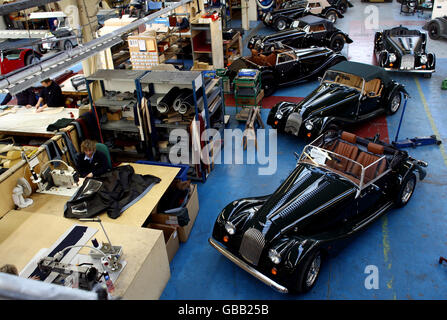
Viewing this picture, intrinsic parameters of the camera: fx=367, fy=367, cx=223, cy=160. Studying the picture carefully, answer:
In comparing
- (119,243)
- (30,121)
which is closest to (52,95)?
(30,121)

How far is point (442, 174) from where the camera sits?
756 centimetres

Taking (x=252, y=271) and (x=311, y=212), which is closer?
(x=252, y=271)

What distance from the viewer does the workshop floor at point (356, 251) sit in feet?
17.5

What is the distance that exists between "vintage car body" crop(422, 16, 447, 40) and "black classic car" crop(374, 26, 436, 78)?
3.93m

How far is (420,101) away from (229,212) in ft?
25.6

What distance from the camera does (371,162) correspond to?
21.1 feet

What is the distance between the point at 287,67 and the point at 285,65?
0.10m

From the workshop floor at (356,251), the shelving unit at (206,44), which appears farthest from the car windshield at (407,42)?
the shelving unit at (206,44)

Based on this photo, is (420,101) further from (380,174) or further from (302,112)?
(380,174)

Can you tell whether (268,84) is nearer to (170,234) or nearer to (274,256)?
(170,234)

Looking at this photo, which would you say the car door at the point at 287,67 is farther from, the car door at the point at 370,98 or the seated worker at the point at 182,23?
the seated worker at the point at 182,23

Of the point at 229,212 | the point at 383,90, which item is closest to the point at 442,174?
the point at 383,90

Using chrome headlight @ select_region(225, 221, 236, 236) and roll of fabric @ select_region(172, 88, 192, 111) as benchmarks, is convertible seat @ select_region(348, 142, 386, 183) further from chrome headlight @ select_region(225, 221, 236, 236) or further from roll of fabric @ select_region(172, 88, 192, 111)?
roll of fabric @ select_region(172, 88, 192, 111)

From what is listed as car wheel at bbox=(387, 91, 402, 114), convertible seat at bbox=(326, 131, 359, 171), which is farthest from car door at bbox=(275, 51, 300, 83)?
convertible seat at bbox=(326, 131, 359, 171)
